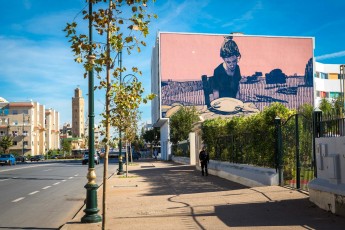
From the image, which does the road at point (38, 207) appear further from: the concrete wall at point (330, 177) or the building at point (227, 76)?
the building at point (227, 76)

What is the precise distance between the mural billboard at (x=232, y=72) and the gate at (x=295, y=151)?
5449cm

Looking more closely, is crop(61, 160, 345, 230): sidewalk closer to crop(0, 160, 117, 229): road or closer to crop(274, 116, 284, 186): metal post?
crop(274, 116, 284, 186): metal post

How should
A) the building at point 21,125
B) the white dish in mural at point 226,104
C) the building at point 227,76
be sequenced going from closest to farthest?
the building at point 227,76 → the white dish in mural at point 226,104 → the building at point 21,125

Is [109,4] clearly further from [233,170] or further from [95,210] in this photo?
[233,170]

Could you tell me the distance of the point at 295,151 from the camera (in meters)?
13.9

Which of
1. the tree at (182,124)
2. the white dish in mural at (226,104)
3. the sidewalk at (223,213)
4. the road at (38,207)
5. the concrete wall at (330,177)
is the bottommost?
the road at (38,207)

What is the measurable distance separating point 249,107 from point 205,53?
1147cm

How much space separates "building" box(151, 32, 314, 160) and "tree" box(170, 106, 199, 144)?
763 cm

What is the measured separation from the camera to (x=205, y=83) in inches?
2813

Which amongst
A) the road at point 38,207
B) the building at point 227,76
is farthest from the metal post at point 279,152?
the building at point 227,76

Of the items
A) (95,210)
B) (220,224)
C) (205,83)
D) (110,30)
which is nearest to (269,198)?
(220,224)

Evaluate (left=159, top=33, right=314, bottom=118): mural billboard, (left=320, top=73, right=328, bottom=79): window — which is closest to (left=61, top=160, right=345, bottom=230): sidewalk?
(left=159, top=33, right=314, bottom=118): mural billboard

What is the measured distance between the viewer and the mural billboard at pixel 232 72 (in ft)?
230

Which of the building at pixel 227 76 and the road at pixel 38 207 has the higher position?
the building at pixel 227 76
